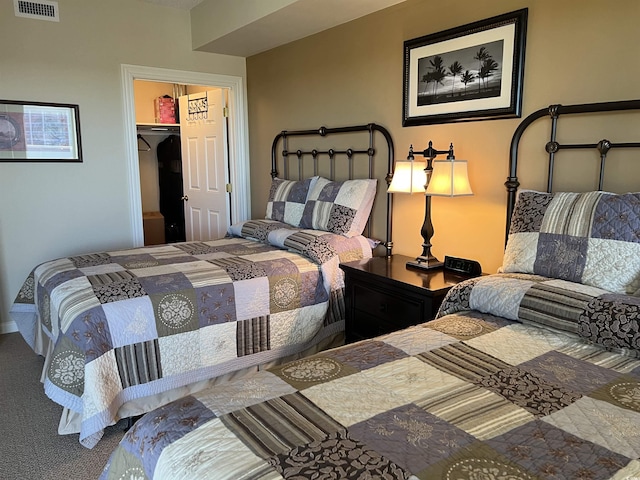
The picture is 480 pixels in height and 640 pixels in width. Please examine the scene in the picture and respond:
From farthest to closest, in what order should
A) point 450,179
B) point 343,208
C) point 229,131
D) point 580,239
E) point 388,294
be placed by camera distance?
point 229,131 < point 343,208 < point 388,294 < point 450,179 < point 580,239

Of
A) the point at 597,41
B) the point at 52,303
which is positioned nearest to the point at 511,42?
the point at 597,41

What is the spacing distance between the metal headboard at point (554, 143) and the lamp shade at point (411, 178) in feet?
1.54

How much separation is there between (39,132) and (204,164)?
1617mm

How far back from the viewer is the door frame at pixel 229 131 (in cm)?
394

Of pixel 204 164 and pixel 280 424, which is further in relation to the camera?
pixel 204 164

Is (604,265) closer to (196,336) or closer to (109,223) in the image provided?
(196,336)

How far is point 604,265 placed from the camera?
177cm

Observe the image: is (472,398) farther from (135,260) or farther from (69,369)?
(135,260)

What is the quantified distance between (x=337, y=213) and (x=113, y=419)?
5.78ft

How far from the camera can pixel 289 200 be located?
3.58 metres

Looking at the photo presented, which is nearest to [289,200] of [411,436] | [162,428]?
[162,428]

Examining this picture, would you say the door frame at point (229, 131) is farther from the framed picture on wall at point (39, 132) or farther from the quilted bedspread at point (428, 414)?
the quilted bedspread at point (428, 414)

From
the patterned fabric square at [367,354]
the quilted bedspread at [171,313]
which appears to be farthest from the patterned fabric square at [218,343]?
the patterned fabric square at [367,354]

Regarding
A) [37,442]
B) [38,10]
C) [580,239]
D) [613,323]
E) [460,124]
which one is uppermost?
[38,10]
